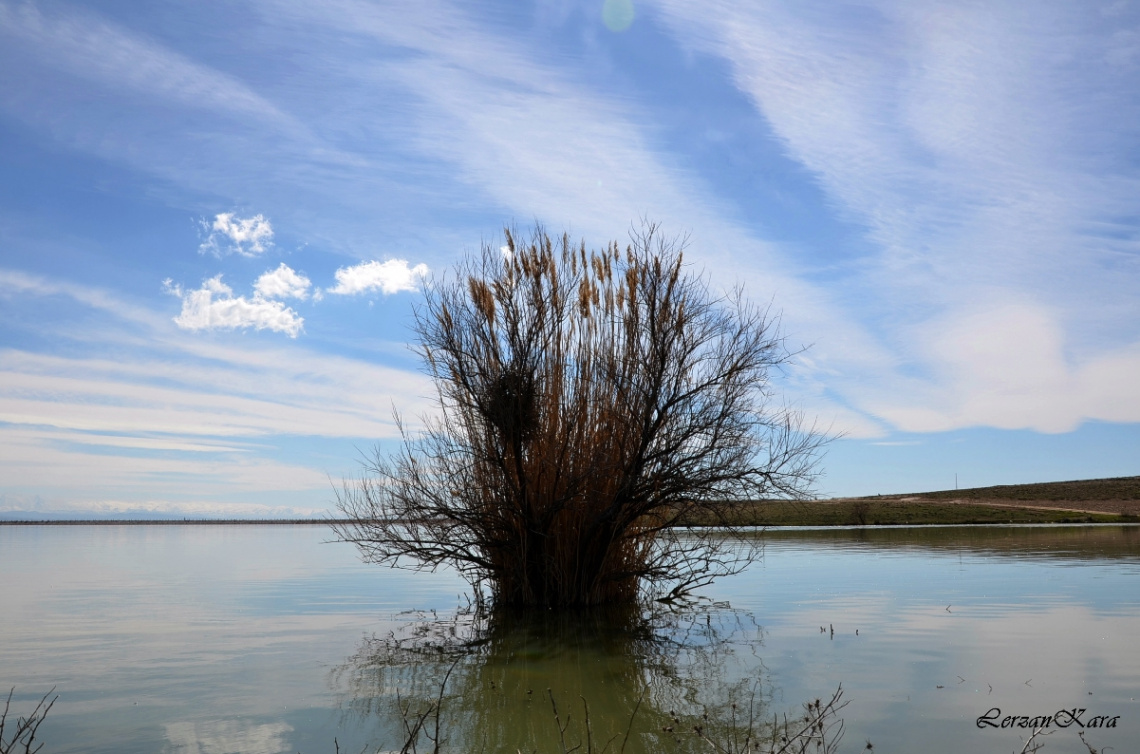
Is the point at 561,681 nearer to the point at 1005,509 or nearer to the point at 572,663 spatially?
the point at 572,663

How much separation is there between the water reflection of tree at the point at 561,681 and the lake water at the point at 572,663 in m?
0.04

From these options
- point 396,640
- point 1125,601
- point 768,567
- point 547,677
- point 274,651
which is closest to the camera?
point 547,677

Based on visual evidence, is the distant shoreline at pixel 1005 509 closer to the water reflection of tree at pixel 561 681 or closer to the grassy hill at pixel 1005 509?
the grassy hill at pixel 1005 509

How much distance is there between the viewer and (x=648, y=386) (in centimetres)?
1158

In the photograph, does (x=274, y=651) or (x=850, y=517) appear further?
(x=850, y=517)

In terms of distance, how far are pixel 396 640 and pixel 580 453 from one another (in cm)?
354

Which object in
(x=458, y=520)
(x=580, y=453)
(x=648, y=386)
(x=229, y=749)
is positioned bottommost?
(x=229, y=749)

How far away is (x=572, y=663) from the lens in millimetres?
8086

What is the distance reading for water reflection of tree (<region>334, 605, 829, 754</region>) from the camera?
5.77 meters

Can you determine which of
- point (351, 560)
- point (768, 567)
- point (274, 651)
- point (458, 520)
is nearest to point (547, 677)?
point (274, 651)

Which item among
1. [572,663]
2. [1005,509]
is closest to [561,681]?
[572,663]

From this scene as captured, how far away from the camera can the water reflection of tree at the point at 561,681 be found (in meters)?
5.77

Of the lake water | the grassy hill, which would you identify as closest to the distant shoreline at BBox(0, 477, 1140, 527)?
the grassy hill

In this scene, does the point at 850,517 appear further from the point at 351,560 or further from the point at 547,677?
the point at 547,677
